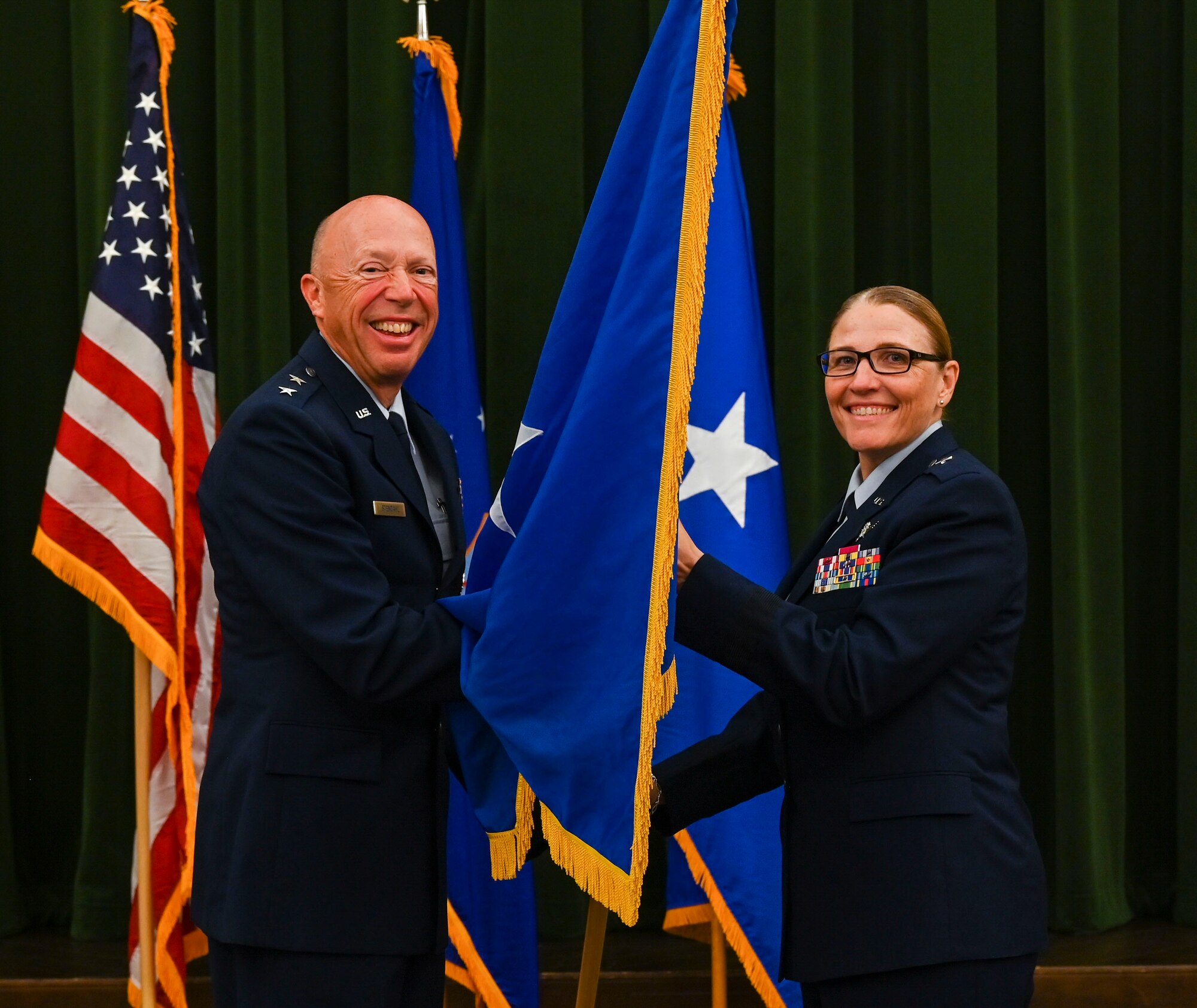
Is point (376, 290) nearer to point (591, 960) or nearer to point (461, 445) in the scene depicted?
point (461, 445)

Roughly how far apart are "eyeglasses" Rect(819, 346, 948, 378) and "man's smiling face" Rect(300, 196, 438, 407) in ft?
2.29

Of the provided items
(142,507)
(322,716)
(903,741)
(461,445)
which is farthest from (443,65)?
(903,741)

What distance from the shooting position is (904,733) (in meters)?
1.77

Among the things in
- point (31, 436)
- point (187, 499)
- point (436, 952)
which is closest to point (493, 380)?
point (187, 499)

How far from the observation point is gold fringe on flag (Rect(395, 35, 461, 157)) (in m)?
3.04

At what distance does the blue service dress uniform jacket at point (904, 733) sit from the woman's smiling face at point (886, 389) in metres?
0.12

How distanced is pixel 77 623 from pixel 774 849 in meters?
2.20

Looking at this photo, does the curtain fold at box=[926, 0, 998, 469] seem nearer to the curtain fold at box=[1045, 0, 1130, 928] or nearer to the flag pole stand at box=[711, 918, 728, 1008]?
the curtain fold at box=[1045, 0, 1130, 928]

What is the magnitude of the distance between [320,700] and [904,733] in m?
0.86

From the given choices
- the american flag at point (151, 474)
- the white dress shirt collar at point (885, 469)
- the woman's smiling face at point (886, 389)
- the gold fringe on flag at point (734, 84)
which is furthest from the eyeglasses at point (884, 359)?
the american flag at point (151, 474)

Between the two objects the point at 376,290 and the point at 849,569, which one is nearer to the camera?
the point at 849,569

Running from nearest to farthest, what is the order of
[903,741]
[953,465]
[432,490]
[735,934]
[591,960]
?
[903,741]
[953,465]
[432,490]
[591,960]
[735,934]

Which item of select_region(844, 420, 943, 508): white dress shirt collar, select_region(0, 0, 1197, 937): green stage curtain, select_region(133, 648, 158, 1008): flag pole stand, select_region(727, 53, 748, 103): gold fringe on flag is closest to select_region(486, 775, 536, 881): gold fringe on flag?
select_region(844, 420, 943, 508): white dress shirt collar

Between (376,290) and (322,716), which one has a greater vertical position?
(376,290)
